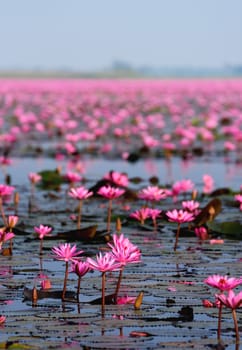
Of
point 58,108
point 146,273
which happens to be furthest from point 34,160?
point 58,108

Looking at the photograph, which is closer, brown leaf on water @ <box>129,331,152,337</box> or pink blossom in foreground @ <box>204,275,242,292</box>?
pink blossom in foreground @ <box>204,275,242,292</box>

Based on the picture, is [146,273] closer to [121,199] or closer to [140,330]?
[140,330]

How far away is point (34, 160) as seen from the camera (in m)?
12.6

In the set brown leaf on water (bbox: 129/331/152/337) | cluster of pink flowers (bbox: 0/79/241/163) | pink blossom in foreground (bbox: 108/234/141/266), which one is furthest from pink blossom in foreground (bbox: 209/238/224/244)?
cluster of pink flowers (bbox: 0/79/241/163)

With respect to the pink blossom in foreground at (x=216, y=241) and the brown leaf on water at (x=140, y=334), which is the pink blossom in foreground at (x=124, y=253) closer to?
the brown leaf on water at (x=140, y=334)

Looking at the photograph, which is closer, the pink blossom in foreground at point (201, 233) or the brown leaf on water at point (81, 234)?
the brown leaf on water at point (81, 234)

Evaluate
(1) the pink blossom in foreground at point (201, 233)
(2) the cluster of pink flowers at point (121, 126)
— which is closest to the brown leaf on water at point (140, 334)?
(1) the pink blossom in foreground at point (201, 233)

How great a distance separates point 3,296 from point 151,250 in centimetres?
148

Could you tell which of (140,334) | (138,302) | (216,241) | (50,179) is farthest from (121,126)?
(140,334)

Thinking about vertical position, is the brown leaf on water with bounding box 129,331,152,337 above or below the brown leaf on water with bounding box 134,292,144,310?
below

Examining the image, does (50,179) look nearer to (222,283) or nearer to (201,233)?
(201,233)

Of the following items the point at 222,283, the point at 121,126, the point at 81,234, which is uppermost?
the point at 222,283

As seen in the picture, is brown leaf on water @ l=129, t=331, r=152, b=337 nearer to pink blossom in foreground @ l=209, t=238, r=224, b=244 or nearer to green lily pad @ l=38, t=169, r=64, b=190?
pink blossom in foreground @ l=209, t=238, r=224, b=244

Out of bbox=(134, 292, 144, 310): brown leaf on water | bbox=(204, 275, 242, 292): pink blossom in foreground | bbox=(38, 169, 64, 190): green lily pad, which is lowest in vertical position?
bbox=(38, 169, 64, 190): green lily pad
